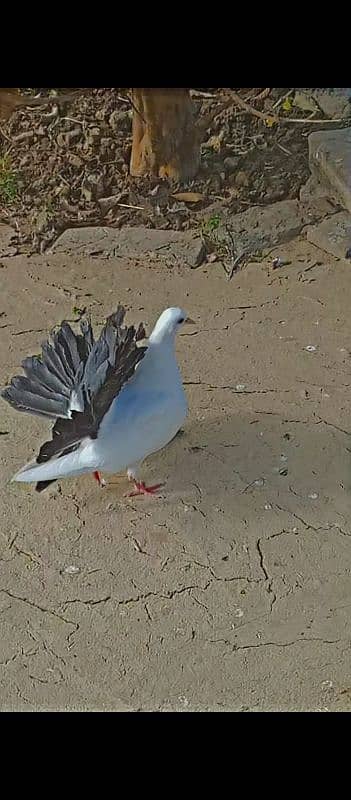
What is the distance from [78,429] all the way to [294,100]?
2.22 meters

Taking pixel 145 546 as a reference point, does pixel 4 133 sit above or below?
above

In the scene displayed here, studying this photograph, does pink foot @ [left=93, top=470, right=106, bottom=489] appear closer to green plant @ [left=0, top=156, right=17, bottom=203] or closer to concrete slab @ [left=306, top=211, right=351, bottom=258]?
concrete slab @ [left=306, top=211, right=351, bottom=258]

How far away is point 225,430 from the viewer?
2457 millimetres

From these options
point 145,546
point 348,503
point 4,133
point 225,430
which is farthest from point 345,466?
point 4,133

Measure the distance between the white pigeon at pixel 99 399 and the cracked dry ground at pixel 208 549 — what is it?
0.16m

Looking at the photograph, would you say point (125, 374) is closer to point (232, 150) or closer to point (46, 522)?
point (46, 522)

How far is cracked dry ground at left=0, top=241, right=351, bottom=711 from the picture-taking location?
1851 millimetres

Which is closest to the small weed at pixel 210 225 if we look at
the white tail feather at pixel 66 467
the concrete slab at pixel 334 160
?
the concrete slab at pixel 334 160

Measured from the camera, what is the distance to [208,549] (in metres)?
2.13

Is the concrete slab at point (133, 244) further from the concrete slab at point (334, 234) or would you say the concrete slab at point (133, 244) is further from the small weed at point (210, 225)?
the concrete slab at point (334, 234)

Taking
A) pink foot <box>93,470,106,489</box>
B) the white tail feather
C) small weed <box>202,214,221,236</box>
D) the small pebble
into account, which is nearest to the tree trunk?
small weed <box>202,214,221,236</box>

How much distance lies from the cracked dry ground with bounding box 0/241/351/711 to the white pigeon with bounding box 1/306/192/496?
16 cm

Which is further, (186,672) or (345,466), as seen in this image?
(345,466)

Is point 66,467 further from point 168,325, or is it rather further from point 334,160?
point 334,160
